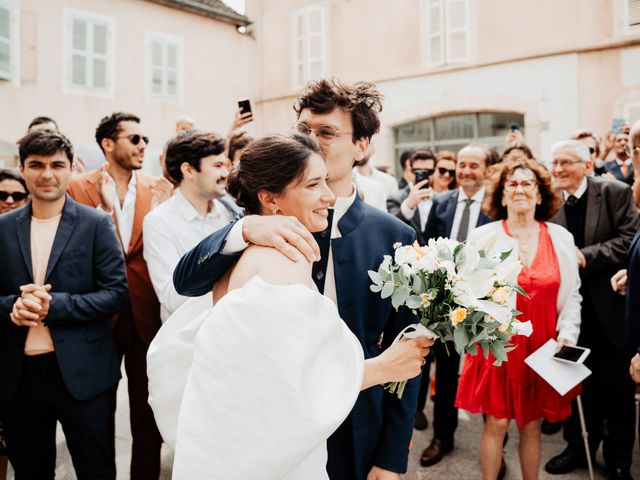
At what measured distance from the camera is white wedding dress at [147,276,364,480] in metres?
1.39

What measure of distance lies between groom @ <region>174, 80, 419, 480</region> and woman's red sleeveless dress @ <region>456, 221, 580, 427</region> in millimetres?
1400

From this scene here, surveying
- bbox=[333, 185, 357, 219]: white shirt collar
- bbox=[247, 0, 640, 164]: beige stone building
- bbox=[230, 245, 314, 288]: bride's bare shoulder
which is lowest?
bbox=[230, 245, 314, 288]: bride's bare shoulder

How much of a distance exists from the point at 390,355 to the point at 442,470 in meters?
2.64

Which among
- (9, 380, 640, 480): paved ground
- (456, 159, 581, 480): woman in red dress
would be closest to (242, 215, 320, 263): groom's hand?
(456, 159, 581, 480): woman in red dress

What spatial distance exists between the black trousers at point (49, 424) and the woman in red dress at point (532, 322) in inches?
84.4

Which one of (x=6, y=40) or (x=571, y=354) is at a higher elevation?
(x=6, y=40)

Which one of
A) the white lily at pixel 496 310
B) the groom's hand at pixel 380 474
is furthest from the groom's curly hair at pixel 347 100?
the groom's hand at pixel 380 474

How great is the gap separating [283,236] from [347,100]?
0.86 metres

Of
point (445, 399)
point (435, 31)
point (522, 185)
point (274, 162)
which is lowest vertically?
point (445, 399)

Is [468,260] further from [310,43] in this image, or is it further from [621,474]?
[310,43]

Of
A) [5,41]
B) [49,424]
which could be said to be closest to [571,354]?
[49,424]

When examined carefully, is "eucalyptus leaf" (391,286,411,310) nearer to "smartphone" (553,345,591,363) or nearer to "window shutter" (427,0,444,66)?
"smartphone" (553,345,591,363)

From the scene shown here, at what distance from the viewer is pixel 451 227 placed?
173 inches

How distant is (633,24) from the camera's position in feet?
36.4
